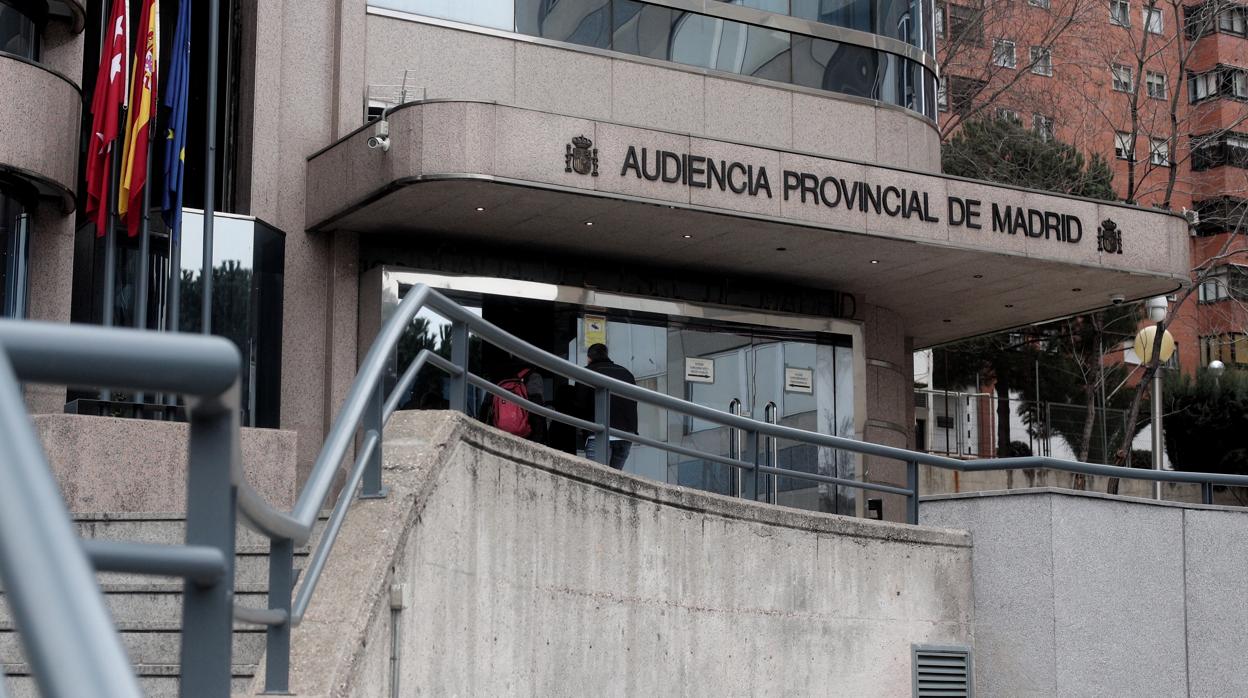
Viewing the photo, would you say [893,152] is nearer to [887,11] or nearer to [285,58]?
[887,11]

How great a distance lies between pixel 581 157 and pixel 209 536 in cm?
1315

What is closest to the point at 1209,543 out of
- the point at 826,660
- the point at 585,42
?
the point at 826,660

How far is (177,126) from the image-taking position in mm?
14391

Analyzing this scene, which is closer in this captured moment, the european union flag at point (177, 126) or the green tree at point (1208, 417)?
the european union flag at point (177, 126)

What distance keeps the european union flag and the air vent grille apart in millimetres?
7831

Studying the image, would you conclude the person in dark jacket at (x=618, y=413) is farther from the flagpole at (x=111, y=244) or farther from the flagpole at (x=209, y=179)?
the flagpole at (x=111, y=244)

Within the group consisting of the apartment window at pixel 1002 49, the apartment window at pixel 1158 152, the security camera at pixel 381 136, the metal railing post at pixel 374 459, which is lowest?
the metal railing post at pixel 374 459

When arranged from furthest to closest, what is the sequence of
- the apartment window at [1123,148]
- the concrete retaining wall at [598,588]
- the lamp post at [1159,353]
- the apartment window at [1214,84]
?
the apartment window at [1214,84], the apartment window at [1123,148], the lamp post at [1159,353], the concrete retaining wall at [598,588]

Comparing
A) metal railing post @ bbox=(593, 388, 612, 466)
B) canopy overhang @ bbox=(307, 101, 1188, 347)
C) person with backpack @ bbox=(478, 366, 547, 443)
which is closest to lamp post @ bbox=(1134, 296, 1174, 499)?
canopy overhang @ bbox=(307, 101, 1188, 347)

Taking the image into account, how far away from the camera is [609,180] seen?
15312mm

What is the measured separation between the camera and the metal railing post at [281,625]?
4.53 m

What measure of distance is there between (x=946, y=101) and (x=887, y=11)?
21752 mm

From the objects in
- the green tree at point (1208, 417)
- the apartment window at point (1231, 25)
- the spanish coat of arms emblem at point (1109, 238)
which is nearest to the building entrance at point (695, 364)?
the spanish coat of arms emblem at point (1109, 238)

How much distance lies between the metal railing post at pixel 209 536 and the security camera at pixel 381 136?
13.1 metres
